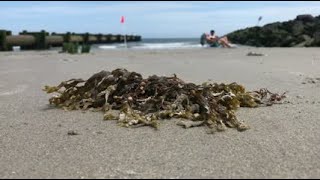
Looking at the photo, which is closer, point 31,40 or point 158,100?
point 158,100

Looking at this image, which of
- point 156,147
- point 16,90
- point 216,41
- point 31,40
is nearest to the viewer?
point 156,147

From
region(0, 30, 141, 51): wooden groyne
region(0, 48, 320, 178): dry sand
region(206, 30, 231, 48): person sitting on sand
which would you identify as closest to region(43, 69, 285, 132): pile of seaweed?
region(0, 48, 320, 178): dry sand

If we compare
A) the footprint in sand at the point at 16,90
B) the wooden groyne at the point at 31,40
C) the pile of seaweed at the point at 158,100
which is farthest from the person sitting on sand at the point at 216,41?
the pile of seaweed at the point at 158,100

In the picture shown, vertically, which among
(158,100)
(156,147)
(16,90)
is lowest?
→ (16,90)

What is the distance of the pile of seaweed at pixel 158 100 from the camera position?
4.67 m

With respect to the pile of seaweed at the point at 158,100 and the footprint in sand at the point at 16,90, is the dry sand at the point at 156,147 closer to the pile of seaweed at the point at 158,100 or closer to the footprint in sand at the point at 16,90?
the pile of seaweed at the point at 158,100

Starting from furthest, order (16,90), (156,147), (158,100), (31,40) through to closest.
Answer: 1. (31,40)
2. (16,90)
3. (158,100)
4. (156,147)

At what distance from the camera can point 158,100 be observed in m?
5.23

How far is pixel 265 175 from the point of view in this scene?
320 centimetres

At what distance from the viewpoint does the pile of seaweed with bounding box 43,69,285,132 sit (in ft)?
15.3

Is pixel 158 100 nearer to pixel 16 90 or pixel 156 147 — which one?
pixel 156 147

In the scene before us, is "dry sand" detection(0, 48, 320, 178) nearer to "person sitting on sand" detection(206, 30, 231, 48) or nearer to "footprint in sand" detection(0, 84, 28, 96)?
"footprint in sand" detection(0, 84, 28, 96)

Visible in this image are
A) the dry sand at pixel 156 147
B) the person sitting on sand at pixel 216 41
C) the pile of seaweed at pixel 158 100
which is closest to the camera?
the dry sand at pixel 156 147

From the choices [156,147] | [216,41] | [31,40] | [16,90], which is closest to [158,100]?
[156,147]
